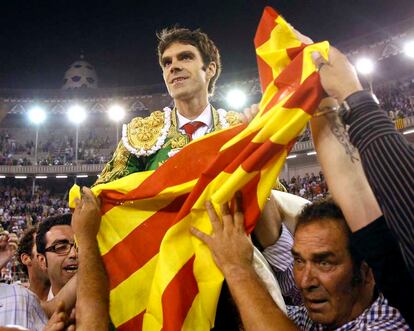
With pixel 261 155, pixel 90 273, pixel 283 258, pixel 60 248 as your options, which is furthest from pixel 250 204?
pixel 60 248

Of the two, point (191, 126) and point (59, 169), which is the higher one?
point (59, 169)

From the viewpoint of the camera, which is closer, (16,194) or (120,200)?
(120,200)

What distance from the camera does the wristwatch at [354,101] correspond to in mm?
1352

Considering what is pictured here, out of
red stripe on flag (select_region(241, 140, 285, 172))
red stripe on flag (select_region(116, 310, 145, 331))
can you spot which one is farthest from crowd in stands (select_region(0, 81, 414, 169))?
red stripe on flag (select_region(241, 140, 285, 172))

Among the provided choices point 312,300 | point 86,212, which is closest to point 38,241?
point 86,212

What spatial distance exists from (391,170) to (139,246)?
1.27m

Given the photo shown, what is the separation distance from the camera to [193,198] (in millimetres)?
1898

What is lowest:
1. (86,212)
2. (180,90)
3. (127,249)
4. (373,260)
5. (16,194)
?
(373,260)

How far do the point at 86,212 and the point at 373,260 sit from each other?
4.21 ft

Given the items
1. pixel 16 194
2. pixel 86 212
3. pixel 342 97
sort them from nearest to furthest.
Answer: pixel 342 97 < pixel 86 212 < pixel 16 194

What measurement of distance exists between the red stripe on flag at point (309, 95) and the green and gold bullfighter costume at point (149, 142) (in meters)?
1.36

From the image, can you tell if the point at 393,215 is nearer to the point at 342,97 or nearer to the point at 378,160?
the point at 378,160

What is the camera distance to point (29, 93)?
2972 centimetres

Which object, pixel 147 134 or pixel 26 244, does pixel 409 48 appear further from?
pixel 26 244
